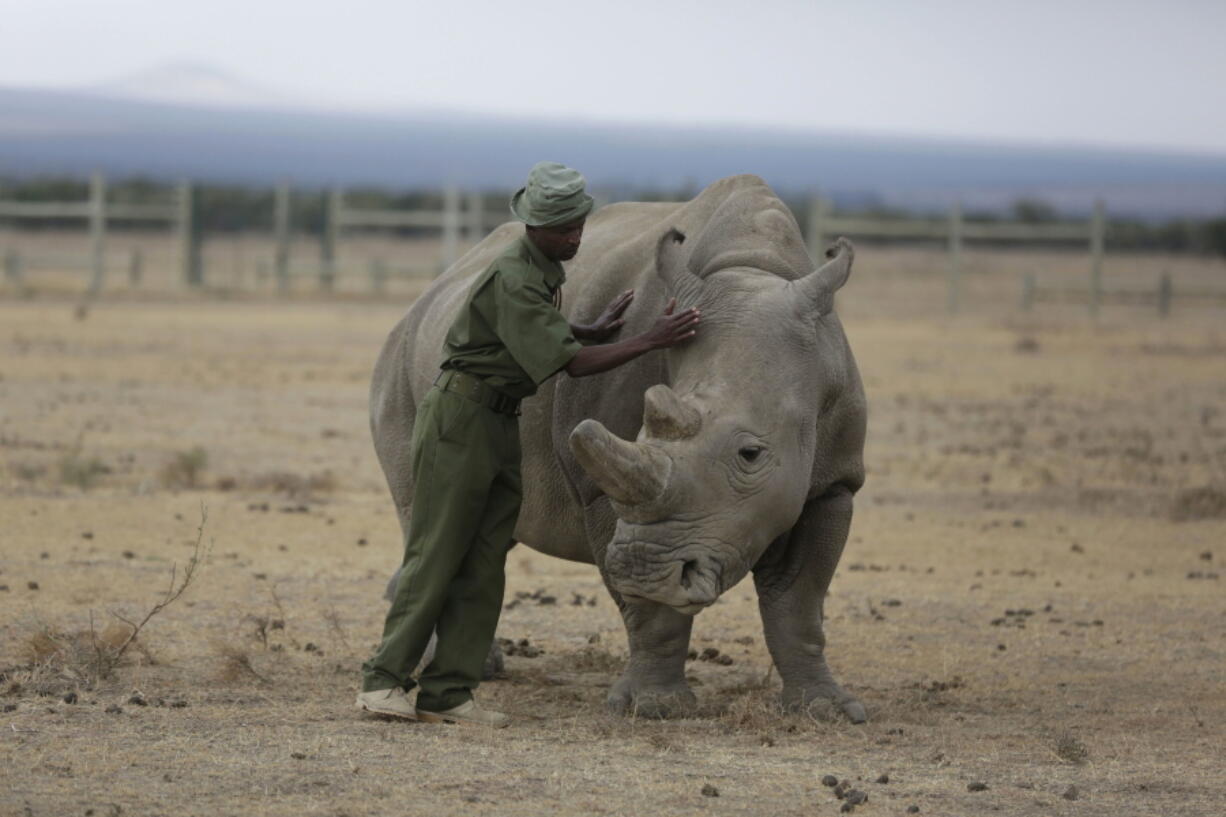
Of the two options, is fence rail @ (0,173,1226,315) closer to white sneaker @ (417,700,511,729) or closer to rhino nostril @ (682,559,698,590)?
white sneaker @ (417,700,511,729)

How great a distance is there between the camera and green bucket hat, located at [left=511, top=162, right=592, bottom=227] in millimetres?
6902

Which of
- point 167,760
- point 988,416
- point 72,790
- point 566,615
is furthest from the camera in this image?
point 988,416

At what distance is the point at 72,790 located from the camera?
5.96 metres

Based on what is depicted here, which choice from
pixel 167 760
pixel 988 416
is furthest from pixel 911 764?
pixel 988 416

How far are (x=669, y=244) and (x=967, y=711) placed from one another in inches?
90.4

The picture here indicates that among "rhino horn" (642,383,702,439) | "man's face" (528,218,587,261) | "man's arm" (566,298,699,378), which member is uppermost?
"man's face" (528,218,587,261)

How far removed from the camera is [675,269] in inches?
285

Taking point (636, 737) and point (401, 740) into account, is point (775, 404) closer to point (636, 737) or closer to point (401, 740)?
point (636, 737)

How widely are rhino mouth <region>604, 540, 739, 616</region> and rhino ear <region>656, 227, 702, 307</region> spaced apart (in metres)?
1.02

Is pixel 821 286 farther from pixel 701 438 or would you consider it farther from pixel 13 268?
pixel 13 268

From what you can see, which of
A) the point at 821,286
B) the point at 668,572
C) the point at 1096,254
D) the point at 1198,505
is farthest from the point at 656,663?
the point at 1096,254

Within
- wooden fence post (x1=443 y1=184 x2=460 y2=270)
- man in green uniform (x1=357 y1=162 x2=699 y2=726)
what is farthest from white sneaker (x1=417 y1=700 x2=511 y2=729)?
wooden fence post (x1=443 y1=184 x2=460 y2=270)

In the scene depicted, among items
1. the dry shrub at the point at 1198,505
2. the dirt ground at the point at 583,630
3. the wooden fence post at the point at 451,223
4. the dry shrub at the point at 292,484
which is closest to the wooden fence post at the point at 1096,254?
the dirt ground at the point at 583,630

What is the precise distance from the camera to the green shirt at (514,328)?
22.3 ft
